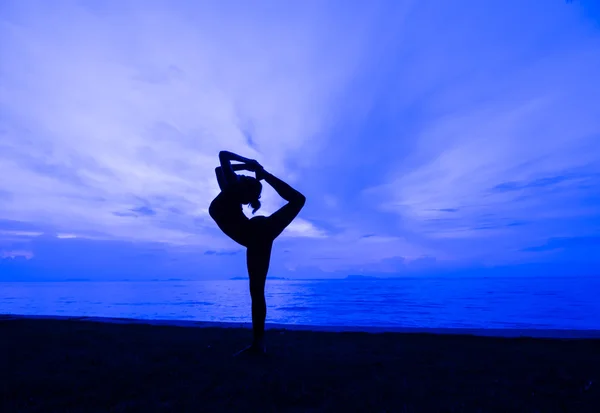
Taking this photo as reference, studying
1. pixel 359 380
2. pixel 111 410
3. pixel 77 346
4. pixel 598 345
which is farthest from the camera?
pixel 598 345

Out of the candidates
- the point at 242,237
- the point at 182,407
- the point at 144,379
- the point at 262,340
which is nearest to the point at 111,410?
the point at 182,407

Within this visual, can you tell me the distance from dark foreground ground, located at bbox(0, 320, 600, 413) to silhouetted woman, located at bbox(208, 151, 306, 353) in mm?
787

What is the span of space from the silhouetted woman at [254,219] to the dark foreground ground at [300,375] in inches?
31.0

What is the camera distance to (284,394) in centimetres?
288

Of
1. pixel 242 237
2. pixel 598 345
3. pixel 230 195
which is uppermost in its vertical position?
pixel 230 195

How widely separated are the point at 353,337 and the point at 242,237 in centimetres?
281

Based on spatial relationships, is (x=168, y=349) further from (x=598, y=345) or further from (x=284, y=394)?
(x=598, y=345)

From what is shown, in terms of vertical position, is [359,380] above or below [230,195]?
below

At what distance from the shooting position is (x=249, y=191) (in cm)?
468

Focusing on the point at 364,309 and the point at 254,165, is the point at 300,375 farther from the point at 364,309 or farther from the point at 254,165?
the point at 364,309

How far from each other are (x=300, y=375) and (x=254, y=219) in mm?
2082

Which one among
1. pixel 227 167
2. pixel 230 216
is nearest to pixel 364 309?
pixel 230 216

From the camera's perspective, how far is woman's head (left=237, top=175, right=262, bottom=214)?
4.62 meters

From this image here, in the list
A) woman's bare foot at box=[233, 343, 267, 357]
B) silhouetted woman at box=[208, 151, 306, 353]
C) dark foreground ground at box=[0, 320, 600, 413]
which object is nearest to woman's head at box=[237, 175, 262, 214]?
silhouetted woman at box=[208, 151, 306, 353]
